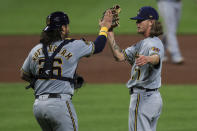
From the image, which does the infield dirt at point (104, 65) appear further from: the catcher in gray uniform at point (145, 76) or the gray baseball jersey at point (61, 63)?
the gray baseball jersey at point (61, 63)

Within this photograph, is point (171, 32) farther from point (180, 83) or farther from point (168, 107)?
point (168, 107)

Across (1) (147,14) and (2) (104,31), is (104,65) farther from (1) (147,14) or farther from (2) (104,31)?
(2) (104,31)

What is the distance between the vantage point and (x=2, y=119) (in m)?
9.05

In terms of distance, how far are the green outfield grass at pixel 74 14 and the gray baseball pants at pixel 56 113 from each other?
1266 cm

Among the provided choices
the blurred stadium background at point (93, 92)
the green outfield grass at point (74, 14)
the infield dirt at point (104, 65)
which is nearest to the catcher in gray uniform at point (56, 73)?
the blurred stadium background at point (93, 92)

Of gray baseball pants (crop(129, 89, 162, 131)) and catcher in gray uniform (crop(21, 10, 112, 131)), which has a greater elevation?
catcher in gray uniform (crop(21, 10, 112, 131))

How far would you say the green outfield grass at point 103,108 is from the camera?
8586 millimetres

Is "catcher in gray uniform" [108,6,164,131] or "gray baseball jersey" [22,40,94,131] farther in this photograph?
"catcher in gray uniform" [108,6,164,131]

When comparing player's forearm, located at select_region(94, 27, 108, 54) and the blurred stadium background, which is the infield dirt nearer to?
the blurred stadium background

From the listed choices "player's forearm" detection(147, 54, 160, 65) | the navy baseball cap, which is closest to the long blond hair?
the navy baseball cap

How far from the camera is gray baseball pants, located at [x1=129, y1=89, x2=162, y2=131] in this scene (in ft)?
19.5

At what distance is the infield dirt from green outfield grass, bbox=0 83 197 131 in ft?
2.25

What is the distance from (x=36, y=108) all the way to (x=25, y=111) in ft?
13.5

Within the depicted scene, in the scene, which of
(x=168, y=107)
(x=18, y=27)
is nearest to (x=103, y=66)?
(x=168, y=107)
